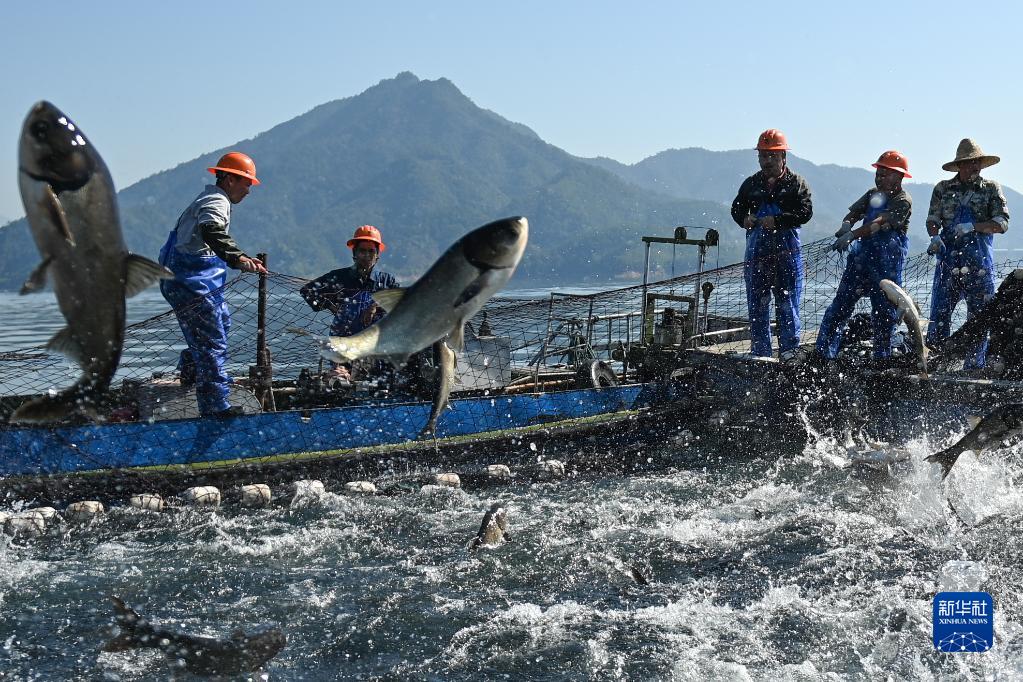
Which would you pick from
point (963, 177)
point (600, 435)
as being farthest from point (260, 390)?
point (963, 177)

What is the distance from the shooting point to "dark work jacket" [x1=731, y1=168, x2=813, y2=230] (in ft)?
37.1

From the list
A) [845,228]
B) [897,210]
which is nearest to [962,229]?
[897,210]

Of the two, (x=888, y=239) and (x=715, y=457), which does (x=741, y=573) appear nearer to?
(x=715, y=457)

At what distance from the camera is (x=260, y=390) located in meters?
10.7

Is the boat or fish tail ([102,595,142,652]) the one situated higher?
the boat

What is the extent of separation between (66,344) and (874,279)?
31.7 feet

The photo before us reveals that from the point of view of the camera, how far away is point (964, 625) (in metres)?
6.38

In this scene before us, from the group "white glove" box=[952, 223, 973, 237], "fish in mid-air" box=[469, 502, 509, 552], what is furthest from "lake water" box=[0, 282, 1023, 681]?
"white glove" box=[952, 223, 973, 237]

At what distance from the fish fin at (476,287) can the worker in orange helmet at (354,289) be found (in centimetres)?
510

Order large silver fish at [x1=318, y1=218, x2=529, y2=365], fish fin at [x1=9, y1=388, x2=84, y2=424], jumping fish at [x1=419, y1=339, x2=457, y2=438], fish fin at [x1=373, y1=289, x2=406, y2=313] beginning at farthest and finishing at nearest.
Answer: jumping fish at [x1=419, y1=339, x2=457, y2=438], fish fin at [x1=373, y1=289, x2=406, y2=313], large silver fish at [x1=318, y1=218, x2=529, y2=365], fish fin at [x1=9, y1=388, x2=84, y2=424]

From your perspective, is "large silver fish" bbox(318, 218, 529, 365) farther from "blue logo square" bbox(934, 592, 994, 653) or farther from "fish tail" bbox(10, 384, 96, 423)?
"blue logo square" bbox(934, 592, 994, 653)

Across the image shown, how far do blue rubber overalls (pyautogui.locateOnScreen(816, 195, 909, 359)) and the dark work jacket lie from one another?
83 cm

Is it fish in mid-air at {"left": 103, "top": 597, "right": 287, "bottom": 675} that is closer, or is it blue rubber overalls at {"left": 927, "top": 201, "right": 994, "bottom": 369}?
fish in mid-air at {"left": 103, "top": 597, "right": 287, "bottom": 675}

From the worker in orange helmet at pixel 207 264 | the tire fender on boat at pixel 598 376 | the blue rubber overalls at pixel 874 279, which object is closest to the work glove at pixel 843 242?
the blue rubber overalls at pixel 874 279
